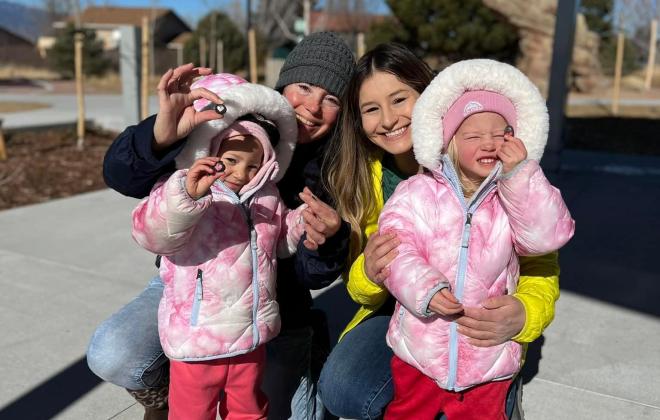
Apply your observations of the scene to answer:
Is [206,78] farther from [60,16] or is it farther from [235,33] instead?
[60,16]

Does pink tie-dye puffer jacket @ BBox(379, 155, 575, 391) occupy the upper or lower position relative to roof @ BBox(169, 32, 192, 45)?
lower

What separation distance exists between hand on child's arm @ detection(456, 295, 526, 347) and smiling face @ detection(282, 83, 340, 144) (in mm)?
853

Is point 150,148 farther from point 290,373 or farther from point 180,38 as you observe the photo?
point 180,38

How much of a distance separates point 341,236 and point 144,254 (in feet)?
8.72

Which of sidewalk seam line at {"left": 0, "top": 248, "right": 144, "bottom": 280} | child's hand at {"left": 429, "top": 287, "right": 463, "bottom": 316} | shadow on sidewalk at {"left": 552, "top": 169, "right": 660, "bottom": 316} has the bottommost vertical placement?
sidewalk seam line at {"left": 0, "top": 248, "right": 144, "bottom": 280}

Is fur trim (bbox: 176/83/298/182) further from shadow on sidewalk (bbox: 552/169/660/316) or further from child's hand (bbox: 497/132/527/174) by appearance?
shadow on sidewalk (bbox: 552/169/660/316)

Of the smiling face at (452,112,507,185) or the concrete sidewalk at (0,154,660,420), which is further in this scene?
the concrete sidewalk at (0,154,660,420)

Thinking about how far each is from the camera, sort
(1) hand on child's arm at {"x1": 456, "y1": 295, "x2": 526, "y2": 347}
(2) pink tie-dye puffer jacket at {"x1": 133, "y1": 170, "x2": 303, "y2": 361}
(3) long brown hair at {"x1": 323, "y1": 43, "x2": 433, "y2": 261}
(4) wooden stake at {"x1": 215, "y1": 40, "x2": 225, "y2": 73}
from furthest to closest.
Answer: (4) wooden stake at {"x1": 215, "y1": 40, "x2": 225, "y2": 73} < (3) long brown hair at {"x1": 323, "y1": 43, "x2": 433, "y2": 261} < (2) pink tie-dye puffer jacket at {"x1": 133, "y1": 170, "x2": 303, "y2": 361} < (1) hand on child's arm at {"x1": 456, "y1": 295, "x2": 526, "y2": 347}

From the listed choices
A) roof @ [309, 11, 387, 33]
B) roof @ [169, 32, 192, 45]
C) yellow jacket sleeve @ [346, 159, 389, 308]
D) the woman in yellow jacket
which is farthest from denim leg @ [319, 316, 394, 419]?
roof @ [169, 32, 192, 45]

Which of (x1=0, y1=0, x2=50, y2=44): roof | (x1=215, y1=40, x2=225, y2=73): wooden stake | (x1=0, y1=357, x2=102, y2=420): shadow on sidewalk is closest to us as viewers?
(x1=0, y1=357, x2=102, y2=420): shadow on sidewalk

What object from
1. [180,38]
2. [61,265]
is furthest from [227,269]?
[180,38]

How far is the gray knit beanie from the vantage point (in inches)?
87.2

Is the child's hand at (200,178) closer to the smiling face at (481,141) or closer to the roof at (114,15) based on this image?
the smiling face at (481,141)

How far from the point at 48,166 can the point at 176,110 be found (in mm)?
6111
